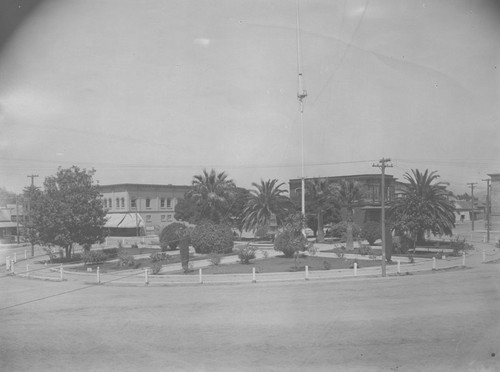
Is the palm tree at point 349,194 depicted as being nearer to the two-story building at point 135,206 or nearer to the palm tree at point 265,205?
the palm tree at point 265,205

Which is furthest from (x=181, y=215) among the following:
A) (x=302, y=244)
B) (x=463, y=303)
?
(x=463, y=303)

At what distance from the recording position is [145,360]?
890 centimetres

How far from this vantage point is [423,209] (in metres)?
32.0

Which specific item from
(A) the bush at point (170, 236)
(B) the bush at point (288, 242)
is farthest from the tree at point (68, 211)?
(B) the bush at point (288, 242)

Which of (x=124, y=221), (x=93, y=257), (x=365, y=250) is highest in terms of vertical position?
(x=124, y=221)

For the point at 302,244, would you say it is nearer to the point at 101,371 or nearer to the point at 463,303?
the point at 463,303

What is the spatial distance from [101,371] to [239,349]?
2.69 meters

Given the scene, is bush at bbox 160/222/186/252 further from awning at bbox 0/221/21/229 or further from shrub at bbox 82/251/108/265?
awning at bbox 0/221/21/229

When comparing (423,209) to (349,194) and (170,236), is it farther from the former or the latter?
(170,236)

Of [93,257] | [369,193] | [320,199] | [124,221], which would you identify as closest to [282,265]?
[93,257]

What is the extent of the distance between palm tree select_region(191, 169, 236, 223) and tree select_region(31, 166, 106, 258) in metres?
12.5

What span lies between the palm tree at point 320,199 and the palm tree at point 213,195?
7972mm

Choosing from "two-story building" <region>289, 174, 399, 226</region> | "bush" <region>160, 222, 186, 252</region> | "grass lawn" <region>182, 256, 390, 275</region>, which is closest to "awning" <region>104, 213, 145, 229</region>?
"two-story building" <region>289, 174, 399, 226</region>

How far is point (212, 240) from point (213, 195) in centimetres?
935
